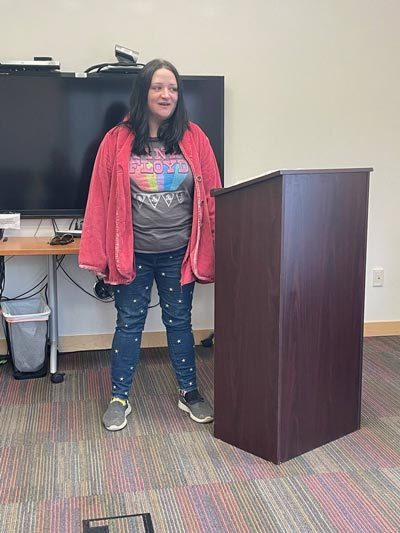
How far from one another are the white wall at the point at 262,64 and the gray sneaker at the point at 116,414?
3.32ft

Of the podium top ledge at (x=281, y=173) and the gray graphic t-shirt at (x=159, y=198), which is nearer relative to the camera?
the podium top ledge at (x=281, y=173)

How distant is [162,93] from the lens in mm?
2344

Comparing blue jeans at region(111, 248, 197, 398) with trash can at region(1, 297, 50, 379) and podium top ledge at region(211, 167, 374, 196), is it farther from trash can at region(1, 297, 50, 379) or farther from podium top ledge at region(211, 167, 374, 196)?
trash can at region(1, 297, 50, 379)

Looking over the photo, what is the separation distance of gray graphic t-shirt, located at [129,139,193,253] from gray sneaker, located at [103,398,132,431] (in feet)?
2.16

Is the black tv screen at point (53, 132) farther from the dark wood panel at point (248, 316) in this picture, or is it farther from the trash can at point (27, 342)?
the dark wood panel at point (248, 316)

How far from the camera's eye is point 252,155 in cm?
350

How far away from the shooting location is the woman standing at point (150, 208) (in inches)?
92.9

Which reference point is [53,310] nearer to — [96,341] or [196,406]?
[96,341]

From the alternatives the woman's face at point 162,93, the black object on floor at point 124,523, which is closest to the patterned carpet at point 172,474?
the black object on floor at point 124,523

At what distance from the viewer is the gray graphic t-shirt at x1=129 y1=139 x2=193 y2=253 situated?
7.79ft

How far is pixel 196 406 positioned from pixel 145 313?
0.45m

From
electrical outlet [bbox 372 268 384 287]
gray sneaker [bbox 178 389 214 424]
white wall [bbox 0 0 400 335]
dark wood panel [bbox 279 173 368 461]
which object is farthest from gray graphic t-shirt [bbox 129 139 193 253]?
electrical outlet [bbox 372 268 384 287]

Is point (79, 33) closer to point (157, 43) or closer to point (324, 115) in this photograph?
point (157, 43)

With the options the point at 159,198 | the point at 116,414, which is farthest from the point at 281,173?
the point at 116,414
